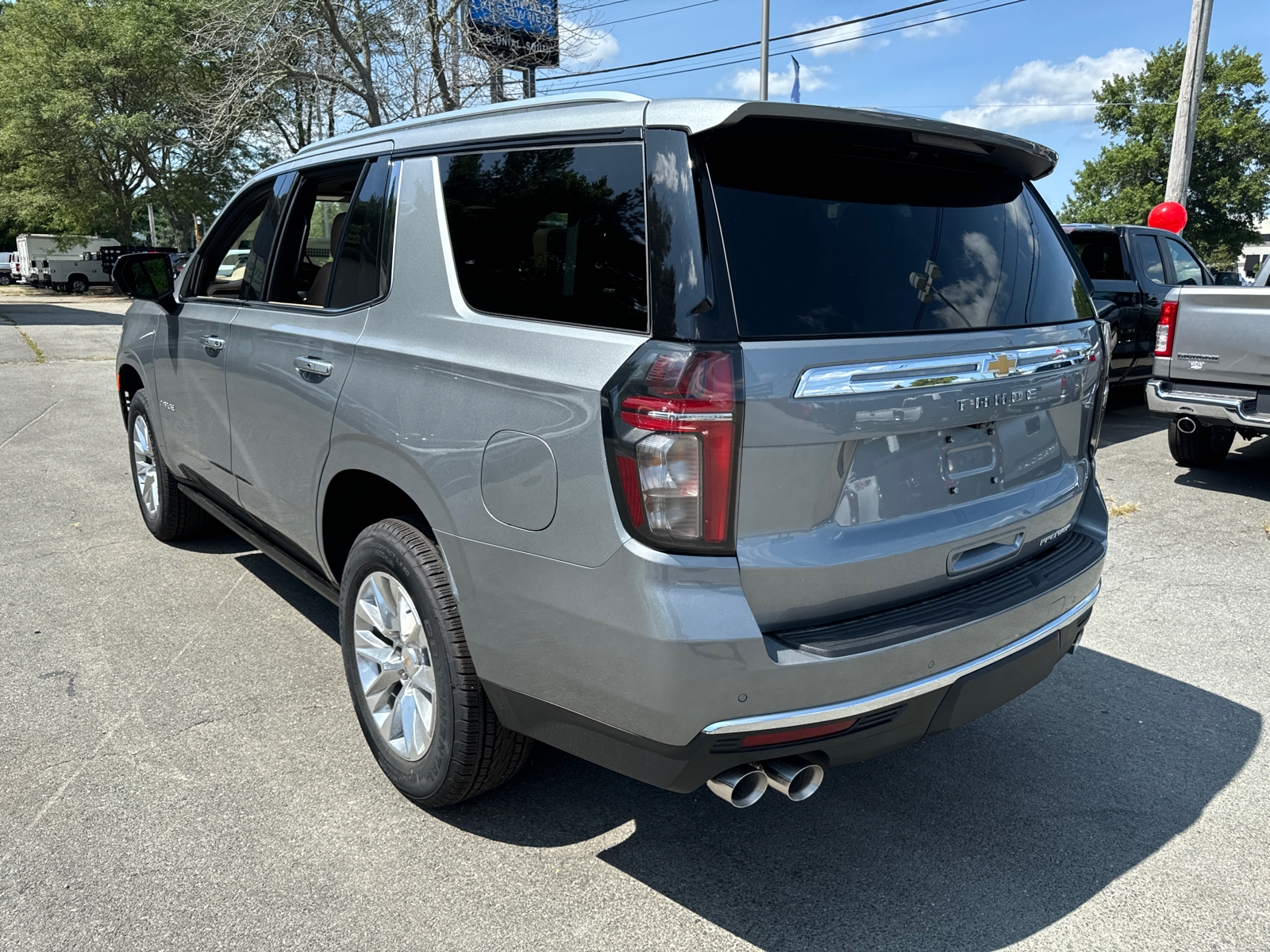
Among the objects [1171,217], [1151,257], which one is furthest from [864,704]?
[1171,217]

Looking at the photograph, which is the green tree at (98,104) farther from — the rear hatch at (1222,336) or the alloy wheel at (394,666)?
the alloy wheel at (394,666)

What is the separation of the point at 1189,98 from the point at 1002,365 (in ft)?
58.4

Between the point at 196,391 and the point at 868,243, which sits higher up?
the point at 868,243

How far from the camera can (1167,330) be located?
6.98 m

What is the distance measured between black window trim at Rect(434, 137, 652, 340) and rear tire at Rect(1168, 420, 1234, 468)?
21.7 feet

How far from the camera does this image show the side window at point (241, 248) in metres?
3.81

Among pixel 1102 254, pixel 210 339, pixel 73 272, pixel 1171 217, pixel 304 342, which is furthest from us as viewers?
pixel 73 272

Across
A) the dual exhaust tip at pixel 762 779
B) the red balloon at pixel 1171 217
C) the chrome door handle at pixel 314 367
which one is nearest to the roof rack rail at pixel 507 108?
the chrome door handle at pixel 314 367

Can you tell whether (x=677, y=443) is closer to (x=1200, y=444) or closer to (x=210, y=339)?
(x=210, y=339)

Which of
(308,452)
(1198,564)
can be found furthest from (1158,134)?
(308,452)

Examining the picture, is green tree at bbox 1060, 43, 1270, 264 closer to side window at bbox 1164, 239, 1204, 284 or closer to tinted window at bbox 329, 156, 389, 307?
side window at bbox 1164, 239, 1204, 284

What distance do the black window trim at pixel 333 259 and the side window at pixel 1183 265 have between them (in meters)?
9.91

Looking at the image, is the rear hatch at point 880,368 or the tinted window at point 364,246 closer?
the rear hatch at point 880,368

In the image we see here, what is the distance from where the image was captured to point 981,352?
245 centimetres
